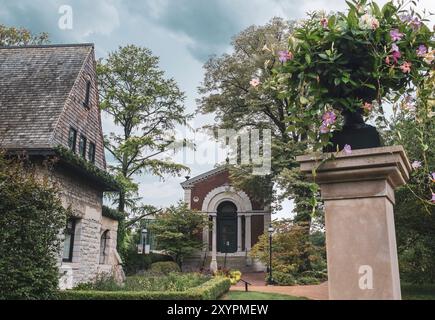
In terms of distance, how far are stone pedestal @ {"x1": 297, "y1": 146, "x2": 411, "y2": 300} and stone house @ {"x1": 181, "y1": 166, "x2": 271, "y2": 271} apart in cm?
2741

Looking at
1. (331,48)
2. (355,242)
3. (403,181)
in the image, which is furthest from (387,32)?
(355,242)

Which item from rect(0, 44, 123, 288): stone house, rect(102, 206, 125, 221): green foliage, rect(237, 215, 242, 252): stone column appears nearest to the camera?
rect(0, 44, 123, 288): stone house

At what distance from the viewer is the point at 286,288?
18328mm

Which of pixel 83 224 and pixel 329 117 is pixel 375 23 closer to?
pixel 329 117

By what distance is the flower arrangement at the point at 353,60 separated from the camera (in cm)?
263

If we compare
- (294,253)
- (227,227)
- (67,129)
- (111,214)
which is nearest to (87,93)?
(67,129)

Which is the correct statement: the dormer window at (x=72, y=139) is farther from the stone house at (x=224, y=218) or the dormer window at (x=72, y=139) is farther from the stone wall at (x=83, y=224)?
the stone house at (x=224, y=218)

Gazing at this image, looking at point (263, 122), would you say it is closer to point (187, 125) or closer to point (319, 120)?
point (187, 125)

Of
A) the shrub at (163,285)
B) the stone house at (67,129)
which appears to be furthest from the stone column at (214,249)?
the shrub at (163,285)

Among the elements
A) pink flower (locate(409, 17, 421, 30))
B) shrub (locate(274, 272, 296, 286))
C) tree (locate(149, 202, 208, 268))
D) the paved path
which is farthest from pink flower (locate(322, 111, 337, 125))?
tree (locate(149, 202, 208, 268))

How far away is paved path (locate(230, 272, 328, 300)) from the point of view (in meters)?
15.5

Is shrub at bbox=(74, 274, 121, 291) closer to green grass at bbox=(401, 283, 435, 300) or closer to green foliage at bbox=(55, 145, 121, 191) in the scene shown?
green foliage at bbox=(55, 145, 121, 191)

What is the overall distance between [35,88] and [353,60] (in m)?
15.1

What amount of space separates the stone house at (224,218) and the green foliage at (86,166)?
1453cm
